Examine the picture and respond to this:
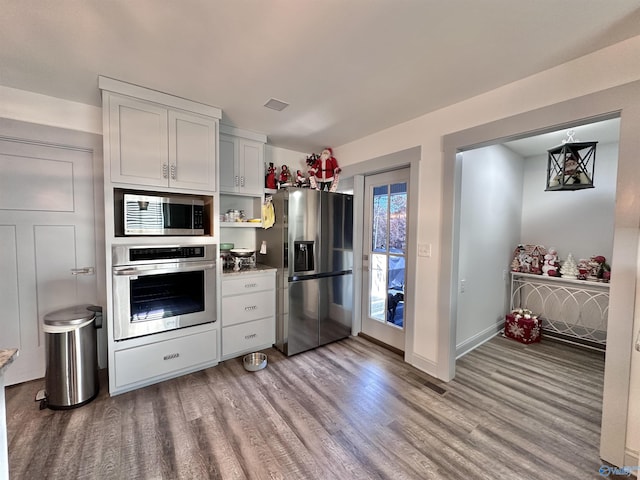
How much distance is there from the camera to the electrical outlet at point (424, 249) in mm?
2598

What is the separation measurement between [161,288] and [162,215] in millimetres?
667

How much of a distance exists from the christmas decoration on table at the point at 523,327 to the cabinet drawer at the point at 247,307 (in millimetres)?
3121

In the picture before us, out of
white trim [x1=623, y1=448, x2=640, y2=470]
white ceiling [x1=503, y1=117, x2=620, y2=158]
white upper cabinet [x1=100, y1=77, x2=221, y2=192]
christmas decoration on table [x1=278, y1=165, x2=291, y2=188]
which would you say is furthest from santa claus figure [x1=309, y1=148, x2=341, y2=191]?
white trim [x1=623, y1=448, x2=640, y2=470]

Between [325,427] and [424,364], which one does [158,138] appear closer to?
[325,427]

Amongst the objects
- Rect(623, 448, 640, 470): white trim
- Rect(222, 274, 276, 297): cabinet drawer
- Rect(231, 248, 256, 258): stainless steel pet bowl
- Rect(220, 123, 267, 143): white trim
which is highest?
Rect(220, 123, 267, 143): white trim

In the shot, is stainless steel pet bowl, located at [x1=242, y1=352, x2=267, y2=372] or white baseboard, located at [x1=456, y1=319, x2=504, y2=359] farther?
white baseboard, located at [x1=456, y1=319, x2=504, y2=359]

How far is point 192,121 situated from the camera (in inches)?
96.3

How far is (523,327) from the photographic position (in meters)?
3.35

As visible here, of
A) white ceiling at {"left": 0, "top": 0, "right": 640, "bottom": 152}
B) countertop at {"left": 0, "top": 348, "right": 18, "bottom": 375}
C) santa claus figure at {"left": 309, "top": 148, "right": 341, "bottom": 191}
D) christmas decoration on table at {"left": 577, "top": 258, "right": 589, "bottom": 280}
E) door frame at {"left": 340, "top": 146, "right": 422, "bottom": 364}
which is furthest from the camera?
santa claus figure at {"left": 309, "top": 148, "right": 341, "bottom": 191}

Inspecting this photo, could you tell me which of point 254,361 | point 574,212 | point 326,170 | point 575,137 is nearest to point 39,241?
point 254,361

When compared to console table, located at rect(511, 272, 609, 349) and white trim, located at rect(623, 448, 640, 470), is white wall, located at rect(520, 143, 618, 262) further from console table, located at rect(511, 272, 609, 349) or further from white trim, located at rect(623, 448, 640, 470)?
white trim, located at rect(623, 448, 640, 470)

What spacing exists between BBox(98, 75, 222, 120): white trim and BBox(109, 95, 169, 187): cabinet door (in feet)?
0.18

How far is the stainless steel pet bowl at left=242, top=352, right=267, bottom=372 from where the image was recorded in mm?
2598

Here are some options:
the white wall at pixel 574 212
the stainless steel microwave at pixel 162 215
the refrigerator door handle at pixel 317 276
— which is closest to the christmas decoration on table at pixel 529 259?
the white wall at pixel 574 212
